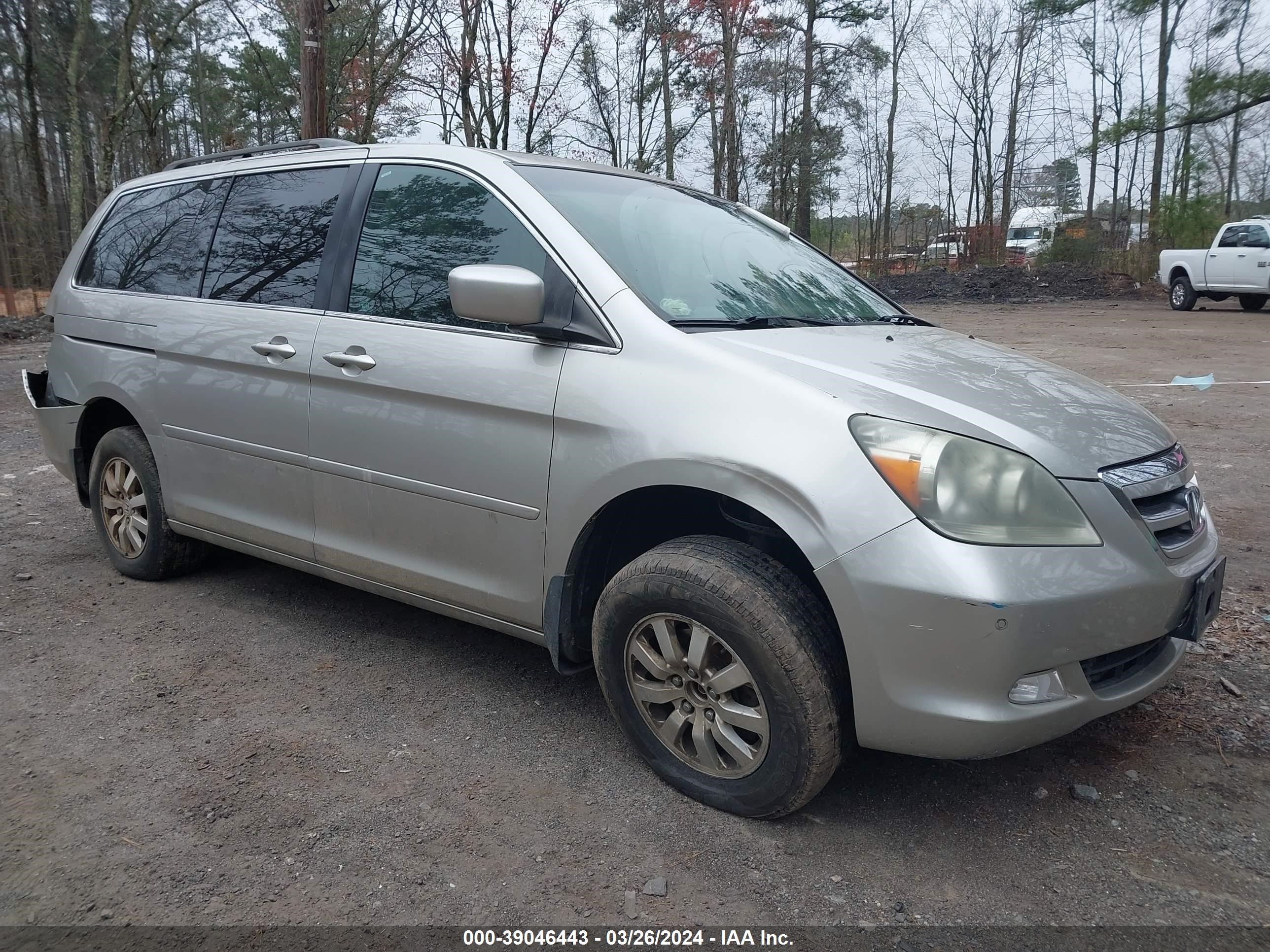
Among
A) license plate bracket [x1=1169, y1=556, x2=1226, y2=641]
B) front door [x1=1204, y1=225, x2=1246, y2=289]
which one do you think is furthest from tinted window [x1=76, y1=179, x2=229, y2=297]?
front door [x1=1204, y1=225, x2=1246, y2=289]

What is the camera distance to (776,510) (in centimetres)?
234

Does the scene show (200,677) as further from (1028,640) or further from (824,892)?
(1028,640)

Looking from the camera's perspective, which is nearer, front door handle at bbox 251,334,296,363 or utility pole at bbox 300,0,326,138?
front door handle at bbox 251,334,296,363

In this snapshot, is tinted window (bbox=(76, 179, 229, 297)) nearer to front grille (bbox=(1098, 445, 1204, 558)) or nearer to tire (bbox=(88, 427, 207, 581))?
tire (bbox=(88, 427, 207, 581))

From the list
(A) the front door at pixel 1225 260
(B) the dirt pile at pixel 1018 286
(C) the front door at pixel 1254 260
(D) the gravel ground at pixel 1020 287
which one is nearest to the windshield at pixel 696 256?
(C) the front door at pixel 1254 260

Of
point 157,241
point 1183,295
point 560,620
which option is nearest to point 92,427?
point 157,241

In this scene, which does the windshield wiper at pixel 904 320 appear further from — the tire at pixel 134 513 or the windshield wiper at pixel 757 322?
the tire at pixel 134 513

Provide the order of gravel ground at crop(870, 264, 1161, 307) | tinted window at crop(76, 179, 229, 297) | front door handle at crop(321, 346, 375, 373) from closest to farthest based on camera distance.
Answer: front door handle at crop(321, 346, 375, 373) < tinted window at crop(76, 179, 229, 297) < gravel ground at crop(870, 264, 1161, 307)

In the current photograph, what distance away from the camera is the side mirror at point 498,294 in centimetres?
266

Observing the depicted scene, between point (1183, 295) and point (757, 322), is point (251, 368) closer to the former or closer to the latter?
point (757, 322)

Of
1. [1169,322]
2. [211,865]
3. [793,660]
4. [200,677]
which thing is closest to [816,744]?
[793,660]

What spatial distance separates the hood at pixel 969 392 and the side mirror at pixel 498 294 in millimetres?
489

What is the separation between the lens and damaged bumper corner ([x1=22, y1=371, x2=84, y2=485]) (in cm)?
443

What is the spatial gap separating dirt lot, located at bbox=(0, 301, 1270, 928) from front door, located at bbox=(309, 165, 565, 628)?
47 centimetres
